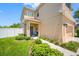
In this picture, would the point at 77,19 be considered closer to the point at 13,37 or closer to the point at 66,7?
the point at 66,7

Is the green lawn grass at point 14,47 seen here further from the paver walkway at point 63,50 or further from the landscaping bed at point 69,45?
the landscaping bed at point 69,45

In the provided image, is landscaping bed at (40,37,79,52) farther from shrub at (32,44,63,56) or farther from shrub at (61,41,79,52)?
shrub at (32,44,63,56)

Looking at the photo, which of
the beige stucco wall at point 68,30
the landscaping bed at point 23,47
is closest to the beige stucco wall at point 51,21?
the beige stucco wall at point 68,30

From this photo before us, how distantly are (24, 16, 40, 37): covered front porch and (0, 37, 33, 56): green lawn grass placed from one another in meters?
0.34

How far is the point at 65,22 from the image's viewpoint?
5215mm

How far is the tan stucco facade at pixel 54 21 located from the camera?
5145mm

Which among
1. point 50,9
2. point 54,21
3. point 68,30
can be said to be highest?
point 50,9

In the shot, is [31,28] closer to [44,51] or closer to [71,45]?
[44,51]

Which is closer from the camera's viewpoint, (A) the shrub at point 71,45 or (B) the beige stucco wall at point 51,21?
(A) the shrub at point 71,45

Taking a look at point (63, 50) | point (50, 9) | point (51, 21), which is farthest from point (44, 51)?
point (50, 9)

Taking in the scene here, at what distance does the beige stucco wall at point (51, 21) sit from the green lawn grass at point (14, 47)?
2.53ft

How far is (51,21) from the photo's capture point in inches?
209

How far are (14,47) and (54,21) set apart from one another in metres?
1.81

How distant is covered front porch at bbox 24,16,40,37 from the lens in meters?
5.28
